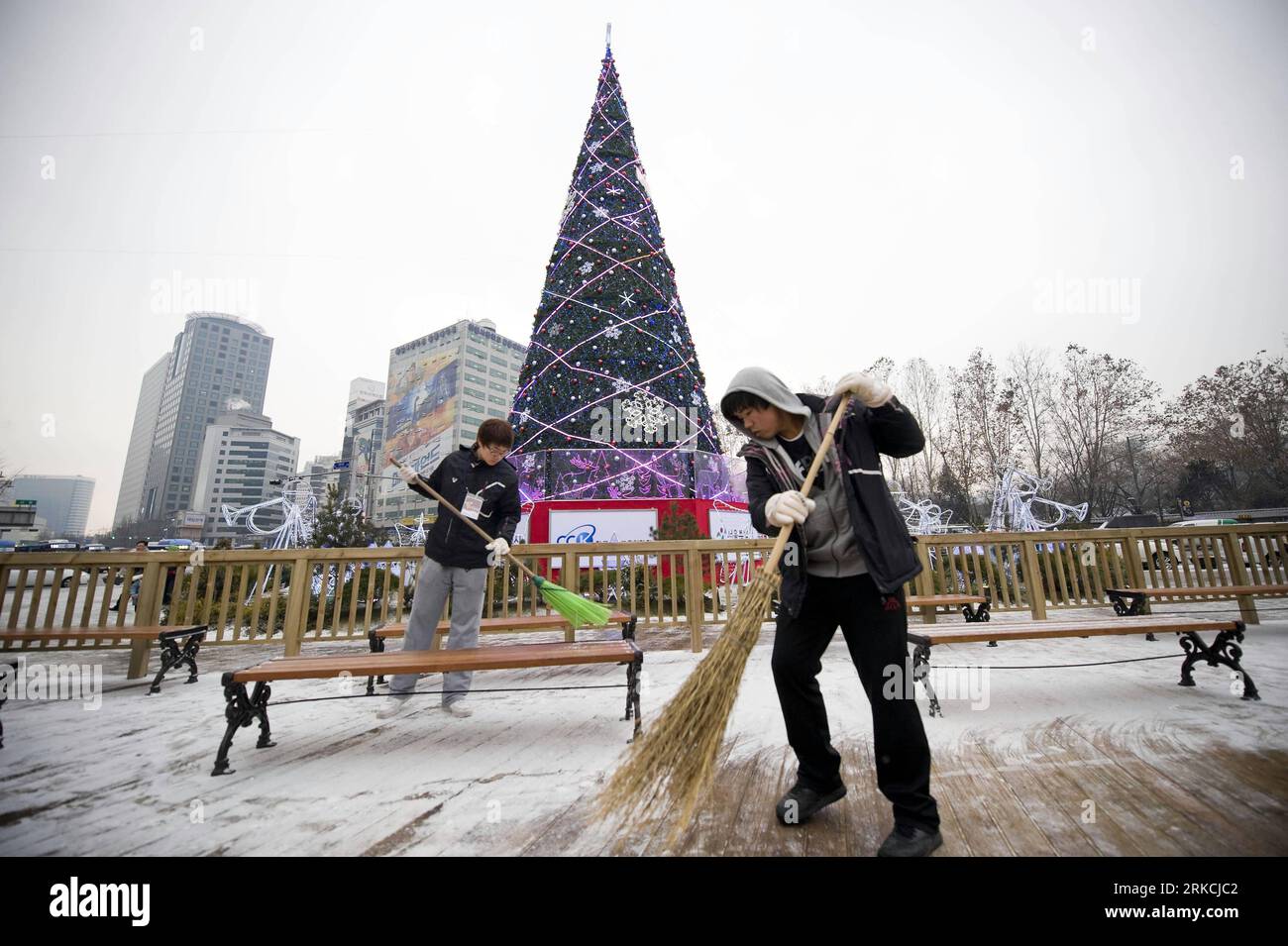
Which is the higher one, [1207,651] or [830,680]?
[1207,651]

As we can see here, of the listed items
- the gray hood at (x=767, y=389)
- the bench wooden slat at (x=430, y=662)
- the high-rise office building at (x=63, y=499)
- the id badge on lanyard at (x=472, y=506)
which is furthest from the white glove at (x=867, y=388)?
the high-rise office building at (x=63, y=499)

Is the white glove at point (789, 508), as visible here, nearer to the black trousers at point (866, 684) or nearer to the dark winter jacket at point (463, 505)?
the black trousers at point (866, 684)

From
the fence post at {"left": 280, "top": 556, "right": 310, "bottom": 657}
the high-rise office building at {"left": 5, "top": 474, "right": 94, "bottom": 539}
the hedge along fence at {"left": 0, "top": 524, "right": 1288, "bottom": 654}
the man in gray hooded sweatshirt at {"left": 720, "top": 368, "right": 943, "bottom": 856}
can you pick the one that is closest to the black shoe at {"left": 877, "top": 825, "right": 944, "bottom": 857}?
the man in gray hooded sweatshirt at {"left": 720, "top": 368, "right": 943, "bottom": 856}

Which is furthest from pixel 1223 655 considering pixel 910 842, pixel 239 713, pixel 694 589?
pixel 239 713

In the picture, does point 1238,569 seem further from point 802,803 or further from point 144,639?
point 144,639

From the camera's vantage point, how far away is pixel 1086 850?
1644 mm

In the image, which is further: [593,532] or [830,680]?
[593,532]

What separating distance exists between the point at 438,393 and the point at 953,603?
229ft

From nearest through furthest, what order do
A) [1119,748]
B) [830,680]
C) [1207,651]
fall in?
[1119,748]
[1207,651]
[830,680]

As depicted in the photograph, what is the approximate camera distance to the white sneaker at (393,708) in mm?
3346

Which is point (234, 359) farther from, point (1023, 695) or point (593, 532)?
point (1023, 695)

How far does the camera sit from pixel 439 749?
2.76 m
